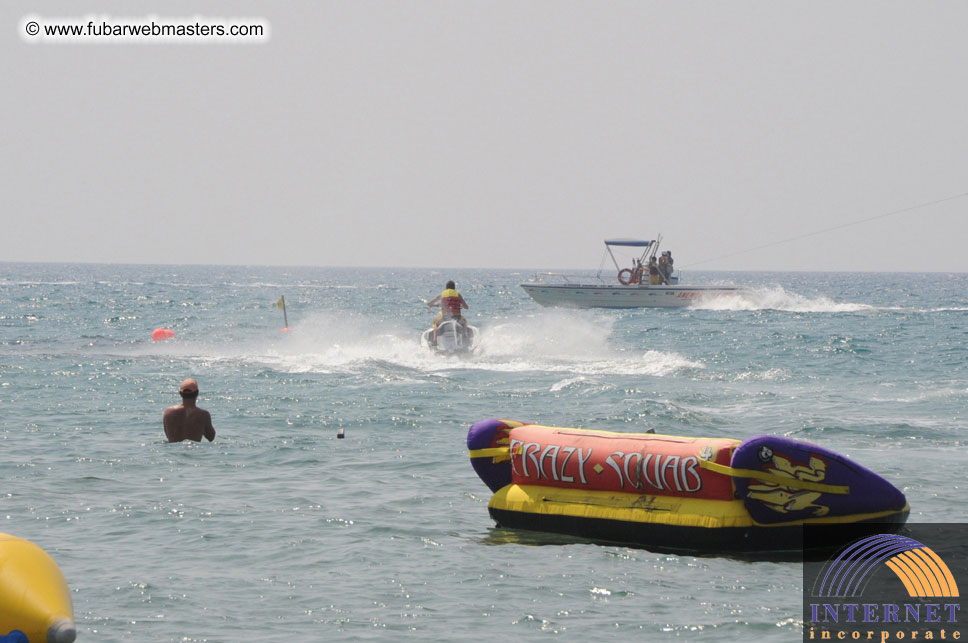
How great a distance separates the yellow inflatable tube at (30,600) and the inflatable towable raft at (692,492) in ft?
15.3

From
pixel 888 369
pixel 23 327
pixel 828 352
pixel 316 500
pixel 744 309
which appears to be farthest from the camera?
pixel 744 309

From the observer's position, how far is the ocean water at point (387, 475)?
23.9 ft

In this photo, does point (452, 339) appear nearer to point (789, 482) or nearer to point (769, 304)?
point (789, 482)

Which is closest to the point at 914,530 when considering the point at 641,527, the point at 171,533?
the point at 641,527

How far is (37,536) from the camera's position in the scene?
9.00 meters

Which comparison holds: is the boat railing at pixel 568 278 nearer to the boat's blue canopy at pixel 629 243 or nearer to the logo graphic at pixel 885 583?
the boat's blue canopy at pixel 629 243

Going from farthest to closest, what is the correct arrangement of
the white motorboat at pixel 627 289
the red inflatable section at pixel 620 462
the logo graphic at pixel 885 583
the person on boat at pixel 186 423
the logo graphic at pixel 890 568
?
the white motorboat at pixel 627 289 < the person on boat at pixel 186 423 < the red inflatable section at pixel 620 462 < the logo graphic at pixel 890 568 < the logo graphic at pixel 885 583

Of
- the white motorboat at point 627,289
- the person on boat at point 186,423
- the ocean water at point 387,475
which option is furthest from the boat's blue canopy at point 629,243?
the person on boat at point 186,423

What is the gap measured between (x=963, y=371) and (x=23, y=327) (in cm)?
3425

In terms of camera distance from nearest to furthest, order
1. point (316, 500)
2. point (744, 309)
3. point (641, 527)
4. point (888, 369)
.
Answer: point (641, 527), point (316, 500), point (888, 369), point (744, 309)

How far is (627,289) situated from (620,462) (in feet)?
133

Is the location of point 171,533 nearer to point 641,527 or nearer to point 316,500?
point 316,500

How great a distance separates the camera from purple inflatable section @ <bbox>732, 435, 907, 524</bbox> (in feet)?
27.6

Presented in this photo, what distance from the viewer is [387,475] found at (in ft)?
Result: 39.9
